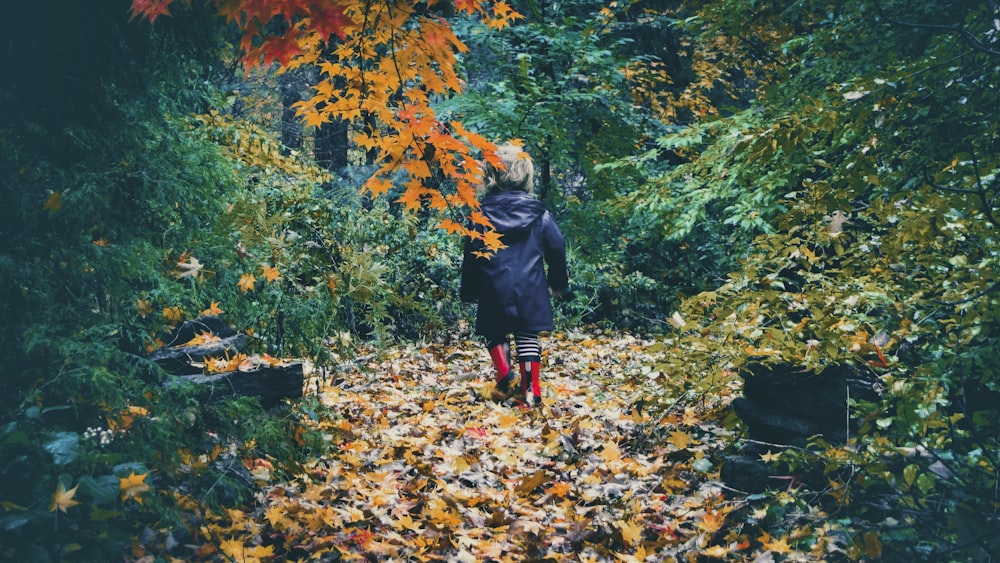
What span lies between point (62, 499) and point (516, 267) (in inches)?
155

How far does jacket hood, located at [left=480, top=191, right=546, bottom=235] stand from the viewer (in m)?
5.69

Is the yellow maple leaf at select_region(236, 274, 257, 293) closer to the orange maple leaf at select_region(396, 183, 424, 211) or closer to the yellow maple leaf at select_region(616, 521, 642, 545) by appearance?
the orange maple leaf at select_region(396, 183, 424, 211)

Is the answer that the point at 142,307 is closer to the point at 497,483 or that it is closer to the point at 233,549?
the point at 233,549

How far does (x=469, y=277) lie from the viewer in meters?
5.89

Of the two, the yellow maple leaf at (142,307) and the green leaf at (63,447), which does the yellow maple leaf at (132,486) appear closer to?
the green leaf at (63,447)

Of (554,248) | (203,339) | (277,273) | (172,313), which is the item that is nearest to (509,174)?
(554,248)

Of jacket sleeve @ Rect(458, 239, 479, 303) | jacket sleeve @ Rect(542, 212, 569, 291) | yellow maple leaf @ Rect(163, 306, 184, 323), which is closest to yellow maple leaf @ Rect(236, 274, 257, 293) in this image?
yellow maple leaf @ Rect(163, 306, 184, 323)

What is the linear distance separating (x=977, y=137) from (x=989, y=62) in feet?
1.09

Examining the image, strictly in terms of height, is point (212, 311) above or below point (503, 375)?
above

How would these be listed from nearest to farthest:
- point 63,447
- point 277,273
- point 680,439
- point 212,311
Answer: point 63,447, point 212,311, point 680,439, point 277,273

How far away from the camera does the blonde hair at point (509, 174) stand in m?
5.66

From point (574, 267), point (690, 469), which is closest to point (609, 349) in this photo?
point (574, 267)

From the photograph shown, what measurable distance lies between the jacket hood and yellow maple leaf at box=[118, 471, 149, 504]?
367cm

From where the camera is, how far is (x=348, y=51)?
335 cm
